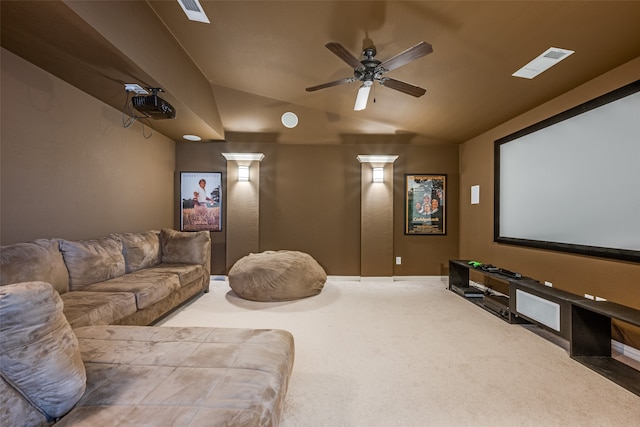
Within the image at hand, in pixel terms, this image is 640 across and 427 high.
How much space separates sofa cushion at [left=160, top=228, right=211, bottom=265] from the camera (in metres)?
3.80

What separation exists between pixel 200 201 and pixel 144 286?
2640 millimetres

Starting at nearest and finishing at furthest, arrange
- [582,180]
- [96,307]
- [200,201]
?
[96,307] < [582,180] < [200,201]

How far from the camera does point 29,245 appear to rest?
87.4 inches

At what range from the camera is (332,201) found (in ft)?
16.8

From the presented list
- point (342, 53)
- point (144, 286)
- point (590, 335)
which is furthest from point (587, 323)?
point (144, 286)

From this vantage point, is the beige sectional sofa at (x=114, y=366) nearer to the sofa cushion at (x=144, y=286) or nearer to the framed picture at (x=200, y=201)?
the sofa cushion at (x=144, y=286)

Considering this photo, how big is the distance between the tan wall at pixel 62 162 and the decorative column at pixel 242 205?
136 centimetres

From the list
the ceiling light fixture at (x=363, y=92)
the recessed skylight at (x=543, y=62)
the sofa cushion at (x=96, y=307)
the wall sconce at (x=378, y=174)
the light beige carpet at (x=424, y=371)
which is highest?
the recessed skylight at (x=543, y=62)

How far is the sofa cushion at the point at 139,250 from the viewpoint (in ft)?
10.7

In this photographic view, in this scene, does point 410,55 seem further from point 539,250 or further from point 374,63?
point 539,250

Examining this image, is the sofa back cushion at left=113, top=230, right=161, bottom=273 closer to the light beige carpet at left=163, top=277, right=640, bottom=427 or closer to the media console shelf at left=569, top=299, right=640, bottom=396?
the light beige carpet at left=163, top=277, right=640, bottom=427

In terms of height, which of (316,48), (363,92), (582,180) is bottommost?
(582,180)

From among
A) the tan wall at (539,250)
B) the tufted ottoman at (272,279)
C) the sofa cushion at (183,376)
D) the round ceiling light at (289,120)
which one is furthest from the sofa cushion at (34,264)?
the tan wall at (539,250)

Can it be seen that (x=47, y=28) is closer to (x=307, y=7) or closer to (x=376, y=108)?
(x=307, y=7)
